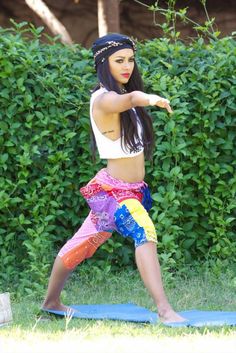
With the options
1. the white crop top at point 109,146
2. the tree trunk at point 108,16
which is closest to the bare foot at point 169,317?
the white crop top at point 109,146

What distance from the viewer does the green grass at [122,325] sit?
13.1 feet

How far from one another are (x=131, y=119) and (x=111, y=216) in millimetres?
582

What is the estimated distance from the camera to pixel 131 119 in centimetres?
496

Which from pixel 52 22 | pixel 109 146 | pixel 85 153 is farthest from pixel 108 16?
pixel 109 146

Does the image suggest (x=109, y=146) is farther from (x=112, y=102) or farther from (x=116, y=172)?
(x=112, y=102)

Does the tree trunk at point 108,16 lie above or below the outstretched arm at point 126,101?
above

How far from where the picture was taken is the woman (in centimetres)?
481

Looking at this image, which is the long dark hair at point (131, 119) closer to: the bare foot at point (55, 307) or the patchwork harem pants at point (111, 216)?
the patchwork harem pants at point (111, 216)

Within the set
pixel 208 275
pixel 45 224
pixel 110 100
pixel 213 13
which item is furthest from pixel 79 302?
pixel 213 13

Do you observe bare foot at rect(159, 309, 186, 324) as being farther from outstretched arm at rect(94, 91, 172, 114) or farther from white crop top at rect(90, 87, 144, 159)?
outstretched arm at rect(94, 91, 172, 114)

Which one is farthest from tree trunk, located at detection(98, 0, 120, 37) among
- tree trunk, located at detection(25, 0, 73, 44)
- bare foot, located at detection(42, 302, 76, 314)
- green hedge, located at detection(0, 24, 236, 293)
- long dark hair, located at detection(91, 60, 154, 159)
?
bare foot, located at detection(42, 302, 76, 314)

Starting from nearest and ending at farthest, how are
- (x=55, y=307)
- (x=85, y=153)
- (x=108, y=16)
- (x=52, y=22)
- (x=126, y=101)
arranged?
(x=126, y=101) < (x=55, y=307) < (x=85, y=153) < (x=108, y=16) < (x=52, y=22)

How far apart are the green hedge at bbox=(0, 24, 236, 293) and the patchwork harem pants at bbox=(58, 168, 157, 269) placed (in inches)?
38.5

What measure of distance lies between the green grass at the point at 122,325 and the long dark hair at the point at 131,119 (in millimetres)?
1052
